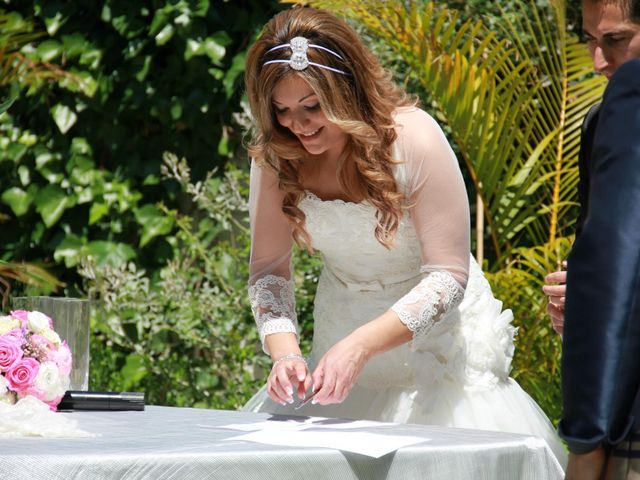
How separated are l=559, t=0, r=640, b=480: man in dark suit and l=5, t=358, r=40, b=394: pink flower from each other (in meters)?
1.11

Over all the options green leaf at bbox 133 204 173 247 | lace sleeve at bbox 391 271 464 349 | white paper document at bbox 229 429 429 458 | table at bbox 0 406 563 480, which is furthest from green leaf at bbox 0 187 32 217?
white paper document at bbox 229 429 429 458

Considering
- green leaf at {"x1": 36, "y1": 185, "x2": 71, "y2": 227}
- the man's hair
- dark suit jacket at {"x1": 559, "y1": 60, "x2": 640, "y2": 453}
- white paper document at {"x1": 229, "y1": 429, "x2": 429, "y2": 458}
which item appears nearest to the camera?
dark suit jacket at {"x1": 559, "y1": 60, "x2": 640, "y2": 453}

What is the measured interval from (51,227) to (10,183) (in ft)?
1.05

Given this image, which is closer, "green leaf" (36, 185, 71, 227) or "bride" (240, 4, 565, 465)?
"bride" (240, 4, 565, 465)

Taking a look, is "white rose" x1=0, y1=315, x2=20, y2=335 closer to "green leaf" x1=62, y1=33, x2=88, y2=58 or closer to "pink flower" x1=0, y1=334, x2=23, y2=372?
"pink flower" x1=0, y1=334, x2=23, y2=372

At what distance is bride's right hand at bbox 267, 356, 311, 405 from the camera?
7.51ft

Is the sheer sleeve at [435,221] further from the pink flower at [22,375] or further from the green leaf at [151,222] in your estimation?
the green leaf at [151,222]

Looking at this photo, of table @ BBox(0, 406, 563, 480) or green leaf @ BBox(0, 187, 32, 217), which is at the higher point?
table @ BBox(0, 406, 563, 480)

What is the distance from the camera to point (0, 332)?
2191 mm

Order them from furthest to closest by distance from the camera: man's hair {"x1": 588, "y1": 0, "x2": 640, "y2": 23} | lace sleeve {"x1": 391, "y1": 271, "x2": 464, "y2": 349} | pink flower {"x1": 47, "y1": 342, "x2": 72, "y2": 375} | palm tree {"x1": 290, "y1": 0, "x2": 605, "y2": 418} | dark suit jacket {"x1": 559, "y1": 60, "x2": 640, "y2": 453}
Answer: palm tree {"x1": 290, "y1": 0, "x2": 605, "y2": 418}
lace sleeve {"x1": 391, "y1": 271, "x2": 464, "y2": 349}
pink flower {"x1": 47, "y1": 342, "x2": 72, "y2": 375}
man's hair {"x1": 588, "y1": 0, "x2": 640, "y2": 23}
dark suit jacket {"x1": 559, "y1": 60, "x2": 640, "y2": 453}

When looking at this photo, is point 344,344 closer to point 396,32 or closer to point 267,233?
point 267,233

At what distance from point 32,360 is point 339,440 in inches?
27.3

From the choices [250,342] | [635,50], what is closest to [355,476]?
[635,50]

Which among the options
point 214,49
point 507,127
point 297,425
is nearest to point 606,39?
point 297,425
